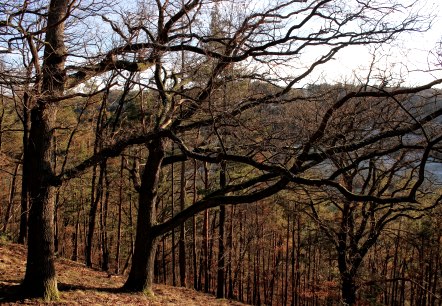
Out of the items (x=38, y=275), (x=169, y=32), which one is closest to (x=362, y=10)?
(x=169, y=32)

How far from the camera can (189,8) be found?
24.3ft

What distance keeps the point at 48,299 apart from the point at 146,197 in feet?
10.1

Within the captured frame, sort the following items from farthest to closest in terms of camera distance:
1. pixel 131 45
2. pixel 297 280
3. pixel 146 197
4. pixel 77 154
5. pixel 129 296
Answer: pixel 297 280 < pixel 77 154 < pixel 146 197 < pixel 129 296 < pixel 131 45

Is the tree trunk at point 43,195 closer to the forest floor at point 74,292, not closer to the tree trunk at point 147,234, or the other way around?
the forest floor at point 74,292

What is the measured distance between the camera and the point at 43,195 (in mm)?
6613

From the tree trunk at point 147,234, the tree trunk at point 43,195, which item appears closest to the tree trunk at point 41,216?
the tree trunk at point 43,195

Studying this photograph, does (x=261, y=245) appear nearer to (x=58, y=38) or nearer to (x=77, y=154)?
(x=77, y=154)

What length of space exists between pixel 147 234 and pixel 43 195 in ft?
9.03

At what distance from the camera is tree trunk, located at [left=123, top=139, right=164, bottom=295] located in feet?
28.2

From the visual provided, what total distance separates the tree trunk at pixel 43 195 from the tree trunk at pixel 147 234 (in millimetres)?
2234

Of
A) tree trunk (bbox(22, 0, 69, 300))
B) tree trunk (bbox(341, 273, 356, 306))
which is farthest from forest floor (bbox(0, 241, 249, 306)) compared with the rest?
tree trunk (bbox(341, 273, 356, 306))

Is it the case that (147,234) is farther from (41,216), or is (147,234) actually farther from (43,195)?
(43,195)

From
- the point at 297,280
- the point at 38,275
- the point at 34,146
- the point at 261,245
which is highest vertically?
the point at 34,146

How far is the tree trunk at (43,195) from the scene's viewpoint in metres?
6.46
